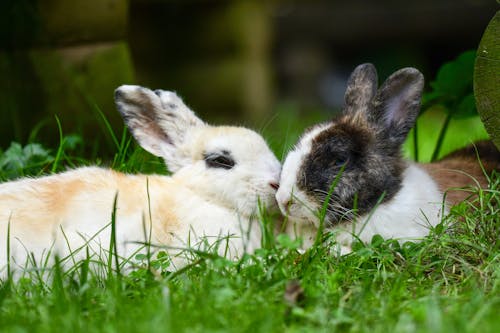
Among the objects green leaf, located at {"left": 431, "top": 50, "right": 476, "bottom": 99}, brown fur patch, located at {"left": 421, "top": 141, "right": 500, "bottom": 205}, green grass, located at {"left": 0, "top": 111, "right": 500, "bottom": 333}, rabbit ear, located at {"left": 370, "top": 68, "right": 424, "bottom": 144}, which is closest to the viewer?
green grass, located at {"left": 0, "top": 111, "right": 500, "bottom": 333}

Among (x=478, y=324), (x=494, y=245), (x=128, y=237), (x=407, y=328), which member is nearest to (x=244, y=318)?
(x=407, y=328)

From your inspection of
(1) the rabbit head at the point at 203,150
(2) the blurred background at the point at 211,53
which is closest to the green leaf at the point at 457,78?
(2) the blurred background at the point at 211,53

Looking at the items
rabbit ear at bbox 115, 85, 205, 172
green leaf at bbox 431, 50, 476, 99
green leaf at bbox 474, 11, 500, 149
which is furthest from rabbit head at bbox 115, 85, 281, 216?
green leaf at bbox 431, 50, 476, 99

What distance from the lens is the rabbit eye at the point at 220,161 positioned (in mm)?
3877

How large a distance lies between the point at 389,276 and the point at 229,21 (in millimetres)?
6000

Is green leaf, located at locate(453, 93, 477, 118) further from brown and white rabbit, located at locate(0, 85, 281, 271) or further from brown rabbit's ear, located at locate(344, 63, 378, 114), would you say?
brown and white rabbit, located at locate(0, 85, 281, 271)

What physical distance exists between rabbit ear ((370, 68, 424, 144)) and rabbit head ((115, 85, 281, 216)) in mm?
556

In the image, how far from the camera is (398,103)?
153 inches

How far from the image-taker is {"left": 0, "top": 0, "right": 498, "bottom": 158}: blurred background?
5.34 meters

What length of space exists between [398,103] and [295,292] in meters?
1.46

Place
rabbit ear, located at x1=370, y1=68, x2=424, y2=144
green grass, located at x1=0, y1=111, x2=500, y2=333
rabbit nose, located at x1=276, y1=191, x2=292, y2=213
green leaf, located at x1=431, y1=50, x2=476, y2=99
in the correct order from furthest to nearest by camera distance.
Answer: green leaf, located at x1=431, y1=50, x2=476, y2=99, rabbit ear, located at x1=370, y1=68, x2=424, y2=144, rabbit nose, located at x1=276, y1=191, x2=292, y2=213, green grass, located at x1=0, y1=111, x2=500, y2=333

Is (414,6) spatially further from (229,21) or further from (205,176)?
(205,176)

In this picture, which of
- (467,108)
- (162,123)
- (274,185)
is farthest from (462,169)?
(162,123)

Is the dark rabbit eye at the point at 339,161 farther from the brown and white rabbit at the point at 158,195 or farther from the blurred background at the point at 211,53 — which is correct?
the blurred background at the point at 211,53
